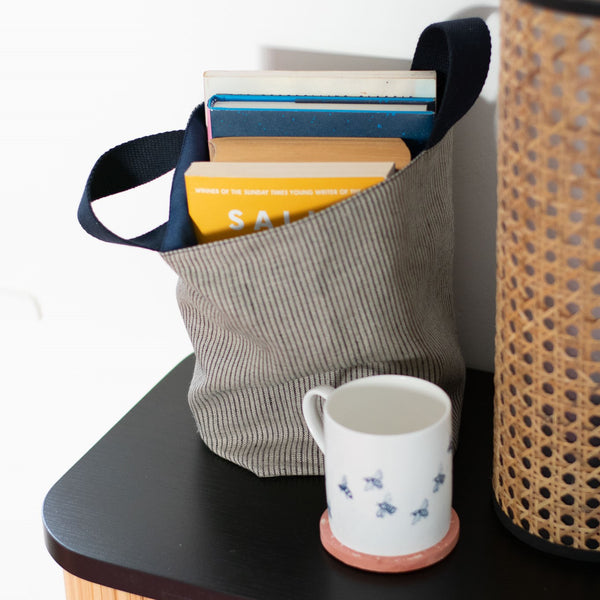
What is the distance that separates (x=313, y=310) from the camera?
0.56 m

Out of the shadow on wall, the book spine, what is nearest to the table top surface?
the shadow on wall

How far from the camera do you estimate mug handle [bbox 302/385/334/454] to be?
555mm

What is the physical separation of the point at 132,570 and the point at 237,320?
169 mm

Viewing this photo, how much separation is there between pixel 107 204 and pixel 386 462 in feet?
1.65

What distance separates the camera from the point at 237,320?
22.4 inches

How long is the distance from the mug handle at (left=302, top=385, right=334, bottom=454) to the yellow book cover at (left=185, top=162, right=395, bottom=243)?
109 mm

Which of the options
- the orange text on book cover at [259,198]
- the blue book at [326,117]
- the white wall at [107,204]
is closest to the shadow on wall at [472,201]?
the white wall at [107,204]

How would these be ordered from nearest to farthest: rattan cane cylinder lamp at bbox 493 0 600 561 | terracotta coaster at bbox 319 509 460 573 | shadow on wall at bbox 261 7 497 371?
1. rattan cane cylinder lamp at bbox 493 0 600 561
2. terracotta coaster at bbox 319 509 460 573
3. shadow on wall at bbox 261 7 497 371

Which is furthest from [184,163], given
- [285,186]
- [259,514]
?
[259,514]

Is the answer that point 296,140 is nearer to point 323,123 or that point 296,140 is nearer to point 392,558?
point 323,123

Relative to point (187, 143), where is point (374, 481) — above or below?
below

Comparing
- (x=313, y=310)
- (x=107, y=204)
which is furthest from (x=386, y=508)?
(x=107, y=204)

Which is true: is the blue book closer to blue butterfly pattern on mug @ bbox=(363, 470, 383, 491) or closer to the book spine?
the book spine

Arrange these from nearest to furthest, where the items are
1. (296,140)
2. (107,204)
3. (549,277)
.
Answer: (549,277) → (296,140) → (107,204)
